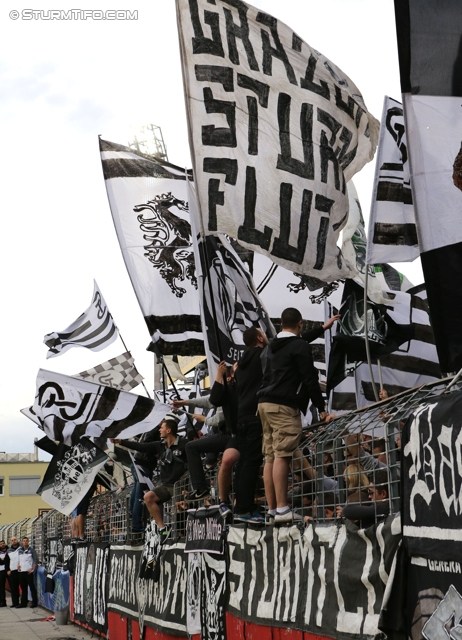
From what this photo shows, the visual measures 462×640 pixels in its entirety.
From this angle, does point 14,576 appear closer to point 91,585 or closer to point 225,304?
point 91,585

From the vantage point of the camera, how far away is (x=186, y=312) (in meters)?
12.7

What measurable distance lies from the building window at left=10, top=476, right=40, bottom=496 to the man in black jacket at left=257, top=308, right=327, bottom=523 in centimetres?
7125

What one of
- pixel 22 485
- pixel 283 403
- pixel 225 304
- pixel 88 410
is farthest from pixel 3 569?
pixel 22 485

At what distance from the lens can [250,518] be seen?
7.77m

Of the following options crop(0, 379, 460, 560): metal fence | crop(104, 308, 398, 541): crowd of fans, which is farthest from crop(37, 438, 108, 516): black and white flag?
crop(0, 379, 460, 560): metal fence

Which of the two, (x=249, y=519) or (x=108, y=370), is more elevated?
(x=108, y=370)

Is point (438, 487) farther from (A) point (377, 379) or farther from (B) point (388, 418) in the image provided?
(A) point (377, 379)

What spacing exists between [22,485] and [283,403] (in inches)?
2838

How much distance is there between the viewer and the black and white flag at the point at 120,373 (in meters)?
18.1

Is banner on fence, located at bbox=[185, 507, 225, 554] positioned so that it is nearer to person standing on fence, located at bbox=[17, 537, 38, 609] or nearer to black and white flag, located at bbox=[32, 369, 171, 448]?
black and white flag, located at bbox=[32, 369, 171, 448]

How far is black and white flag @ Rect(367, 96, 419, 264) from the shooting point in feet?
27.6

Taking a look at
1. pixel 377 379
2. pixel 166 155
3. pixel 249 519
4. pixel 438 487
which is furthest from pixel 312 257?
pixel 166 155

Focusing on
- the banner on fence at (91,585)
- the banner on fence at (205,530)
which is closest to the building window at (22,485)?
the banner on fence at (91,585)

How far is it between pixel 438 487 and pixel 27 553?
2163cm
